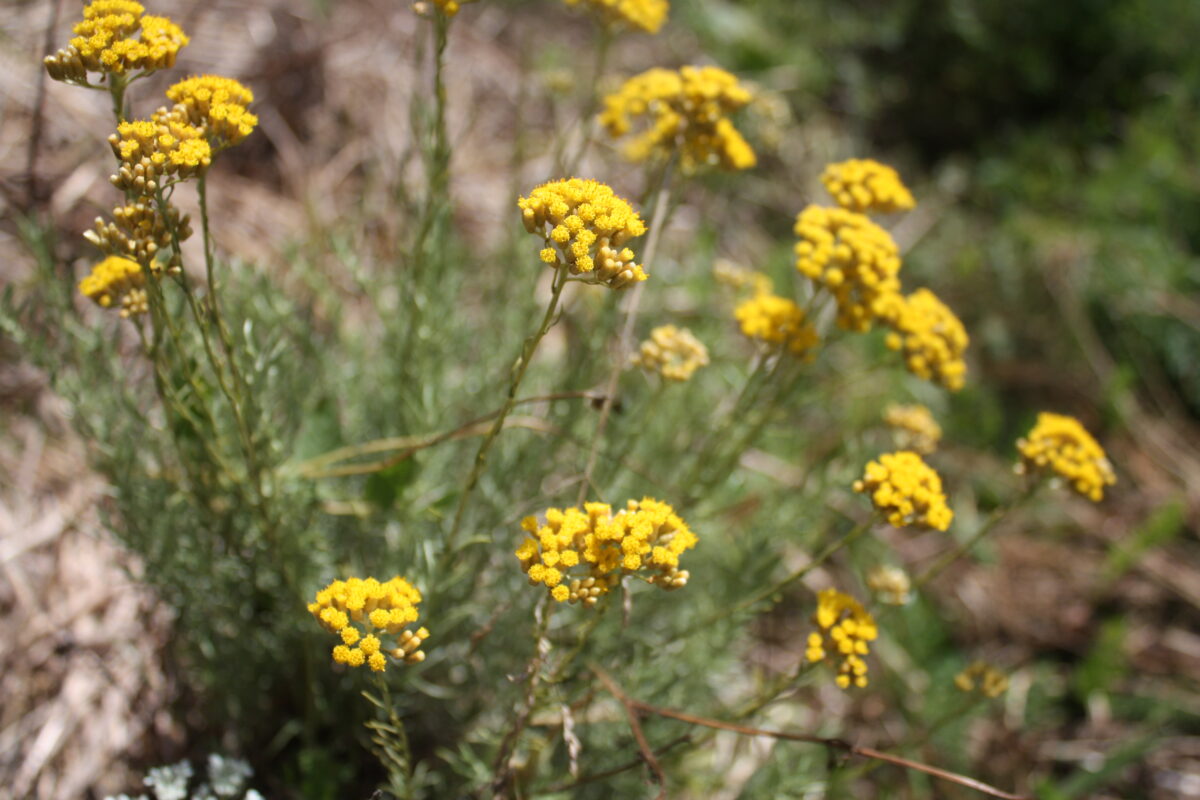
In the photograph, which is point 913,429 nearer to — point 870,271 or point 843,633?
point 870,271

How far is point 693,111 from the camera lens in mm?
2455

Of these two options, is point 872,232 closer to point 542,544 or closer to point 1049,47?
point 542,544

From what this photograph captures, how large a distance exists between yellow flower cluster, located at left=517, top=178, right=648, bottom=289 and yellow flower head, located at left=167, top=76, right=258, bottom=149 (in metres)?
0.58

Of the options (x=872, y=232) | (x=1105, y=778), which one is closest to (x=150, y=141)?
(x=872, y=232)

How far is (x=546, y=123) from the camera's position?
5652 mm

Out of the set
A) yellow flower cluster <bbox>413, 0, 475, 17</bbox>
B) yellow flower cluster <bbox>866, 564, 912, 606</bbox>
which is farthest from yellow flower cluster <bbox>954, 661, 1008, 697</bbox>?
yellow flower cluster <bbox>413, 0, 475, 17</bbox>

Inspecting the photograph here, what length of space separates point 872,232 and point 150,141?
1662mm

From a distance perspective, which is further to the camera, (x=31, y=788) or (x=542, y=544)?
(x=31, y=788)

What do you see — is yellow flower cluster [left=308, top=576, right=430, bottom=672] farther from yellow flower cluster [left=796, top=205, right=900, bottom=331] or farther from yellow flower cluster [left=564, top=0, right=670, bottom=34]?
yellow flower cluster [left=564, top=0, right=670, bottom=34]

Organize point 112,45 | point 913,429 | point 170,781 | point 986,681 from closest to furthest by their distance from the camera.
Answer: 1. point 112,45
2. point 170,781
3. point 986,681
4. point 913,429

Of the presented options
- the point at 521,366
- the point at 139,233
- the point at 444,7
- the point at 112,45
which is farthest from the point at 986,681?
the point at 112,45

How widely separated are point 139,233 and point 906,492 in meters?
1.67

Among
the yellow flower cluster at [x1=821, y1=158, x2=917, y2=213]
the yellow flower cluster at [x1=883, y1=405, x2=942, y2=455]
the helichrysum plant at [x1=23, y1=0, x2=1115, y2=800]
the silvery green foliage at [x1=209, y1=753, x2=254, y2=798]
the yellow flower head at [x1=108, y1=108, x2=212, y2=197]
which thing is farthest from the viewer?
the yellow flower cluster at [x1=883, y1=405, x2=942, y2=455]

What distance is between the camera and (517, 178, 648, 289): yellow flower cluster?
1.68 metres
